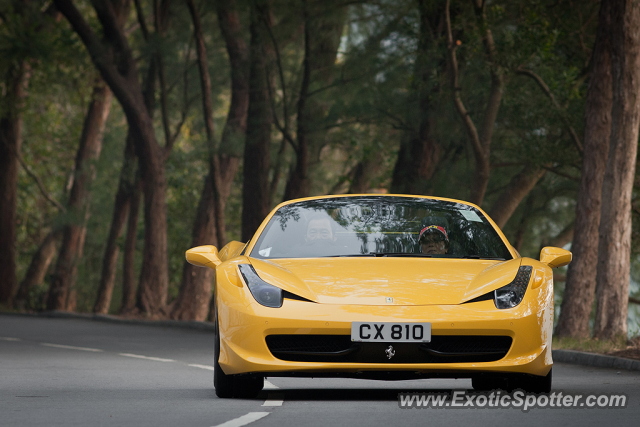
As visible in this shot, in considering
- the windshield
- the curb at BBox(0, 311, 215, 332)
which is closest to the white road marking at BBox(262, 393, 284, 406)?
the windshield

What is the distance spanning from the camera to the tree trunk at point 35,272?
36312 mm

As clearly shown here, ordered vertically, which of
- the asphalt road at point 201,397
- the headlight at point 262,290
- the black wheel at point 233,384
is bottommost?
the asphalt road at point 201,397

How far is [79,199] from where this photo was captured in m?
36.0

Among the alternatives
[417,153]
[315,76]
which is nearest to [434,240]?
[417,153]

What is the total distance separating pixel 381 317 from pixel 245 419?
1039mm

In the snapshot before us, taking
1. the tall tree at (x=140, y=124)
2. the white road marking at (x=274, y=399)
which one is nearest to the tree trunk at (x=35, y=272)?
the tall tree at (x=140, y=124)

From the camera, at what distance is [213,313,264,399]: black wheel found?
739cm

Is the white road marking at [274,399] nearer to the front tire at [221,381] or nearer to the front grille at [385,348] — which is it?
the front tire at [221,381]

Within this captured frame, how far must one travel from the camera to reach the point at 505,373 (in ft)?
22.5

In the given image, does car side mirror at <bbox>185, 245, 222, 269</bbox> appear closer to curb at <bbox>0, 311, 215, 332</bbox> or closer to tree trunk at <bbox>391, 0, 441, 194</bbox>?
curb at <bbox>0, 311, 215, 332</bbox>

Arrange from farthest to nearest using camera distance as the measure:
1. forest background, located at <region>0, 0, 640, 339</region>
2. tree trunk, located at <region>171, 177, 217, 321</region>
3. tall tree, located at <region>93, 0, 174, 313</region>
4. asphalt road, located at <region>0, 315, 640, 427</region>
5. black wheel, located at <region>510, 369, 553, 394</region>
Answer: tree trunk, located at <region>171, 177, 217, 321</region> → tall tree, located at <region>93, 0, 174, 313</region> → forest background, located at <region>0, 0, 640, 339</region> → black wheel, located at <region>510, 369, 553, 394</region> → asphalt road, located at <region>0, 315, 640, 427</region>

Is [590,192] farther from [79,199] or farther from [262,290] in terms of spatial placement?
[79,199]

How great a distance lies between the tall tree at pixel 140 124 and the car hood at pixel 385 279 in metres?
20.0

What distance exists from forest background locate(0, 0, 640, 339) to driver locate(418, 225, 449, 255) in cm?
751
